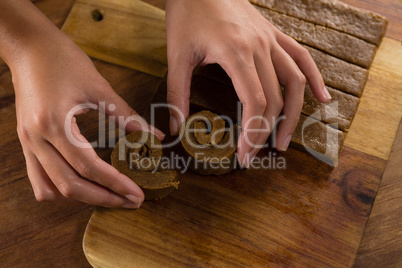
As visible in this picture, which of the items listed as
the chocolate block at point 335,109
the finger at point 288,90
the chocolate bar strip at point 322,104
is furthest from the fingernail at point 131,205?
the chocolate block at point 335,109

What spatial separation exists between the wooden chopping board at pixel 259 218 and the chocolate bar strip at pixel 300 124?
8 cm

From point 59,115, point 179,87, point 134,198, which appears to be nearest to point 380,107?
point 179,87

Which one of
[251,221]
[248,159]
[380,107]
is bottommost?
[251,221]

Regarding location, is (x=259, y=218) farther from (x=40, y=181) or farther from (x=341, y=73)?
(x=40, y=181)

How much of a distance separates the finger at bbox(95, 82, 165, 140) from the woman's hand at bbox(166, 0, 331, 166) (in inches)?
6.8

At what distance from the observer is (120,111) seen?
2.12 meters

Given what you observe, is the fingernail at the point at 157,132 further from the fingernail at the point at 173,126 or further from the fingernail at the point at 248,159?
the fingernail at the point at 248,159

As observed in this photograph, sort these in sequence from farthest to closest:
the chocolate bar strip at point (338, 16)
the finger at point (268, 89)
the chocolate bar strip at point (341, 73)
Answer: the chocolate bar strip at point (338, 16) → the chocolate bar strip at point (341, 73) → the finger at point (268, 89)

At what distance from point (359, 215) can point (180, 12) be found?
5.11ft

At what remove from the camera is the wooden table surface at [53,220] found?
2.21 metres

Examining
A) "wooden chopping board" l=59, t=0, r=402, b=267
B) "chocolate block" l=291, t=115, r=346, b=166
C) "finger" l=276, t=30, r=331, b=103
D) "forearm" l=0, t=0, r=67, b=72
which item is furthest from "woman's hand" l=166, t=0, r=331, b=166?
"forearm" l=0, t=0, r=67, b=72

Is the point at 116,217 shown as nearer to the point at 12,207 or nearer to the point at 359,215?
the point at 12,207

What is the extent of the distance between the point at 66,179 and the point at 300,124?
4.47 ft

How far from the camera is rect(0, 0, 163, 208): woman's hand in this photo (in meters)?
1.94
